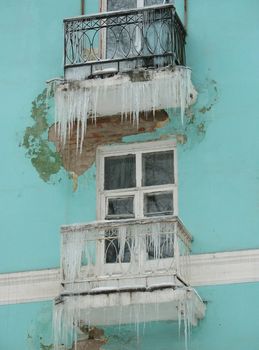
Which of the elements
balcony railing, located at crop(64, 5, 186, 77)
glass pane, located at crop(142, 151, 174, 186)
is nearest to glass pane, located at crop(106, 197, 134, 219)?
glass pane, located at crop(142, 151, 174, 186)

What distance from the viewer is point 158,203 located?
15859 millimetres

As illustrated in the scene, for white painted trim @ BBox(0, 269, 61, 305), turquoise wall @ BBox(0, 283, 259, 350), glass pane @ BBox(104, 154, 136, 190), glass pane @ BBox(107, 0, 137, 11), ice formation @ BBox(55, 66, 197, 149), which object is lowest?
turquoise wall @ BBox(0, 283, 259, 350)

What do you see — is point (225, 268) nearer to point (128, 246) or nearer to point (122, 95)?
point (128, 246)

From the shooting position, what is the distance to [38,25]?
17.1 meters

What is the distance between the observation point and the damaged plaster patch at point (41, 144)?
1630 cm

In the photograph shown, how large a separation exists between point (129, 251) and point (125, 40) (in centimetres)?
313

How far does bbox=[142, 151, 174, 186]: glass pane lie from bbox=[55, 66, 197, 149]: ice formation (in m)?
0.55

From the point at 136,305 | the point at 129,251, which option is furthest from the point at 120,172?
the point at 136,305

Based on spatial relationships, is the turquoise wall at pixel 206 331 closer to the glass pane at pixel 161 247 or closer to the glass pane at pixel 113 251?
the glass pane at pixel 161 247

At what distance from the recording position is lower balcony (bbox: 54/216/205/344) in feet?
47.8

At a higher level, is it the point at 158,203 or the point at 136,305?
the point at 158,203

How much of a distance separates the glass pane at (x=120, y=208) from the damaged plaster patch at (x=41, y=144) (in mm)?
927

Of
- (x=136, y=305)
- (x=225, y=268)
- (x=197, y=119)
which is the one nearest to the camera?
(x=136, y=305)

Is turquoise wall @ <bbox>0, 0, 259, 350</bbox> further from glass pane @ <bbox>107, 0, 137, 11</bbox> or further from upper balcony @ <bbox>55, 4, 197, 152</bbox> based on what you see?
upper balcony @ <bbox>55, 4, 197, 152</bbox>
